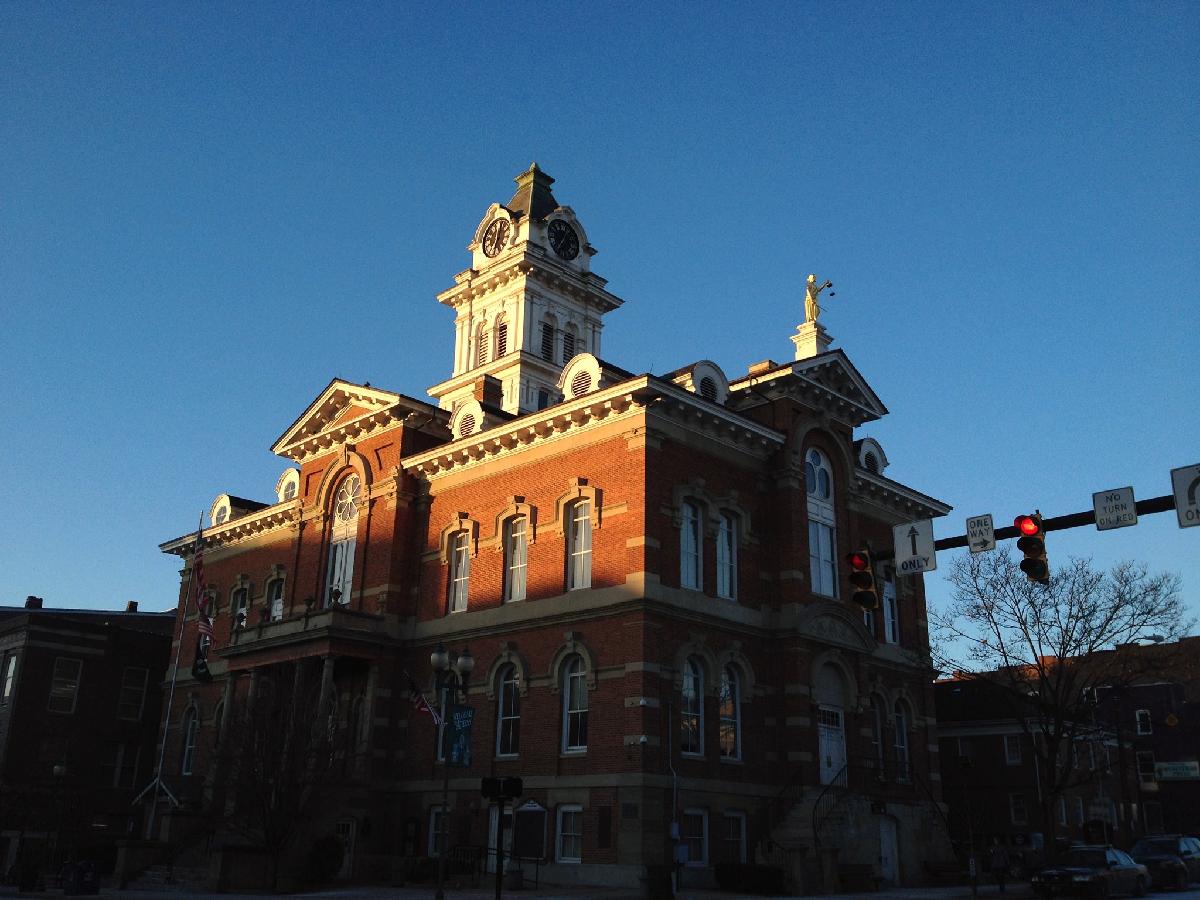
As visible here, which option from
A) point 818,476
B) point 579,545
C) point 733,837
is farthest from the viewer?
point 818,476

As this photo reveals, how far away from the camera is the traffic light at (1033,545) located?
1753 centimetres

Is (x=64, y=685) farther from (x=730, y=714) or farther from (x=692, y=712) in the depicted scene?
(x=730, y=714)

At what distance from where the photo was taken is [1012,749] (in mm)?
53938

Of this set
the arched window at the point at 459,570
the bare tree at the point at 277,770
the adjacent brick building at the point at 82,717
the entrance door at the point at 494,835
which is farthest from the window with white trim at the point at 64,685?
the entrance door at the point at 494,835

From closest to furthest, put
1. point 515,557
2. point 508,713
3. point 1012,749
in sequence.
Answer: point 508,713 → point 515,557 → point 1012,749

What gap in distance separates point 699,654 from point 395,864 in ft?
38.7

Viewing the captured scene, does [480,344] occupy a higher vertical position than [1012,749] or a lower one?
higher

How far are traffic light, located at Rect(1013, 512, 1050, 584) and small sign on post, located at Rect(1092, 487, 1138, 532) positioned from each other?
854 mm

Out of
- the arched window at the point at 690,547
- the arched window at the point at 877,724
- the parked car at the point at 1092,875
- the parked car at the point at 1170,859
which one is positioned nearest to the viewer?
the parked car at the point at 1092,875

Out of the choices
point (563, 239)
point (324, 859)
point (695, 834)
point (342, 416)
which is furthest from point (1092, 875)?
point (563, 239)

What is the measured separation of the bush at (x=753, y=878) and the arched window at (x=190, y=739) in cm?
2641

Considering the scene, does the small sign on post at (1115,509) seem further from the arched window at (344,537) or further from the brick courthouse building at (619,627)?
the arched window at (344,537)

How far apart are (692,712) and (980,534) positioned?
15611 mm

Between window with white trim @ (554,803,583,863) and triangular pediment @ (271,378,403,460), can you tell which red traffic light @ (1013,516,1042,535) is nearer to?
window with white trim @ (554,803,583,863)
